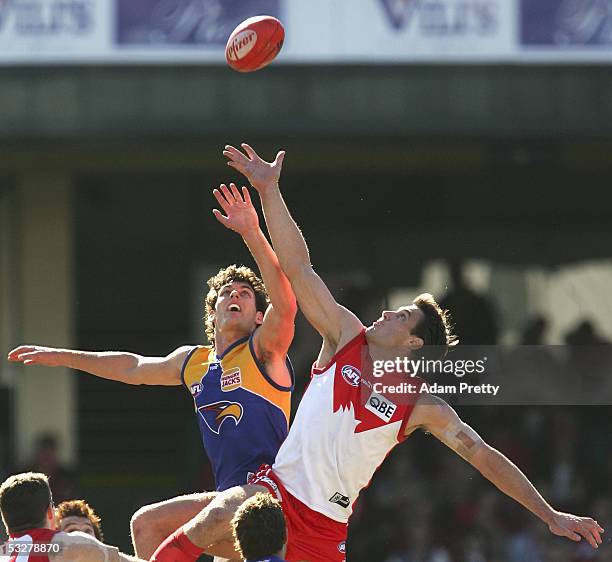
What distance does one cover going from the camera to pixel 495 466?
5863 mm

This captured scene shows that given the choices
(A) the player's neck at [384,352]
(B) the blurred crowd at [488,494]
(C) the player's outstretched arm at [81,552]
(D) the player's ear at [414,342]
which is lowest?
(B) the blurred crowd at [488,494]

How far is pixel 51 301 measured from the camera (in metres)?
12.4

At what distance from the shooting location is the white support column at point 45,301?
12.3 metres

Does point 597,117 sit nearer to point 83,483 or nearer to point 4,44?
point 4,44

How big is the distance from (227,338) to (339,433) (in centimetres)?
88

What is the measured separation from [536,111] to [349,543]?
3.73 meters

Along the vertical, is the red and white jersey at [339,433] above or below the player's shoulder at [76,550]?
above

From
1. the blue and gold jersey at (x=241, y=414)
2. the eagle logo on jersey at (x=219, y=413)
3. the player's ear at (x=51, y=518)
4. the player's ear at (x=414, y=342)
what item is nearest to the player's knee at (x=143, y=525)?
the blue and gold jersey at (x=241, y=414)

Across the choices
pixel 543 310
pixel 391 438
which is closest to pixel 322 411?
pixel 391 438

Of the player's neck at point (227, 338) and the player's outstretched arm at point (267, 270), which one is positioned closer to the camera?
the player's outstretched arm at point (267, 270)

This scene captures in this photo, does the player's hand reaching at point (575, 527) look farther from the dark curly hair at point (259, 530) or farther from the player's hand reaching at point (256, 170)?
the player's hand reaching at point (256, 170)

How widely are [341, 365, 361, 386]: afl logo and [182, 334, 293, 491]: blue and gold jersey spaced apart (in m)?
0.54

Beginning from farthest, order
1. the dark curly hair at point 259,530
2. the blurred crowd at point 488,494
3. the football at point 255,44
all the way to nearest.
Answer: the blurred crowd at point 488,494 < the football at point 255,44 < the dark curly hair at point 259,530

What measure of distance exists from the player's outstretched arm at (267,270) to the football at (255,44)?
1.03 meters
